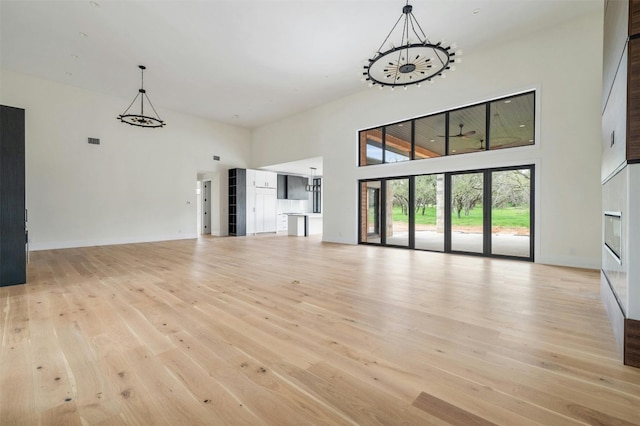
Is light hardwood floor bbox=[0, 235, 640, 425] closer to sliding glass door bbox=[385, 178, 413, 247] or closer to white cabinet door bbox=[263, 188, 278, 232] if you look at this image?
sliding glass door bbox=[385, 178, 413, 247]

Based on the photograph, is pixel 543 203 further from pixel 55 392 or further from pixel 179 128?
pixel 179 128

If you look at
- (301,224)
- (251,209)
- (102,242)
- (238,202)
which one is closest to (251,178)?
(238,202)

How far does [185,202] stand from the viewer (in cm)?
1040

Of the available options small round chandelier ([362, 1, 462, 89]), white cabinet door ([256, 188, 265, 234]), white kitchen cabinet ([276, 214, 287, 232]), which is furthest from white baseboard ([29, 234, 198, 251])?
small round chandelier ([362, 1, 462, 89])

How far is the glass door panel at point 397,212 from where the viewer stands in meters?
7.75

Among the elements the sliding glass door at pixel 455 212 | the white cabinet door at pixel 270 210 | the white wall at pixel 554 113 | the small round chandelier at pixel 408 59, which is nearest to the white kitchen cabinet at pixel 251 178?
the white cabinet door at pixel 270 210

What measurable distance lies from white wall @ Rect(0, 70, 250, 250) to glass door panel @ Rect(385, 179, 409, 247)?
23.5 feet

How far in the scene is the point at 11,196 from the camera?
12.8 ft

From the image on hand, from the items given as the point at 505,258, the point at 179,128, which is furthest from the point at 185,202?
the point at 505,258

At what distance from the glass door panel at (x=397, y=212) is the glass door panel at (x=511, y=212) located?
2.12 metres

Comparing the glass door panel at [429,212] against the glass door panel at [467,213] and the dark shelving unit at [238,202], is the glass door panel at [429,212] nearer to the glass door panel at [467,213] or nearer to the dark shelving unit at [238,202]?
the glass door panel at [467,213]

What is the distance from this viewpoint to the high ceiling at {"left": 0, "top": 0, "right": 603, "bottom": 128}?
16.0 ft

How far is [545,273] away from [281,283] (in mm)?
4399

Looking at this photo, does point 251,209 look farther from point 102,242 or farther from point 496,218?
point 496,218
